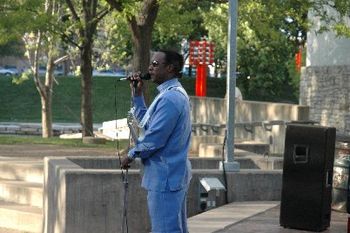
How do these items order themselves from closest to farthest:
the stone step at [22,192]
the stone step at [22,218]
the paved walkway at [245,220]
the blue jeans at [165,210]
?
1. the blue jeans at [165,210]
2. the paved walkway at [245,220]
3. the stone step at [22,218]
4. the stone step at [22,192]

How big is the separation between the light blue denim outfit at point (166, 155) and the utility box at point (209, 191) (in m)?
4.01

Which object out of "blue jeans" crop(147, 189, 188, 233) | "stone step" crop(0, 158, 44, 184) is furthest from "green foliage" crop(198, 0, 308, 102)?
"blue jeans" crop(147, 189, 188, 233)

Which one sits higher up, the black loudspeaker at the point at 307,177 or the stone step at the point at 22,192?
the black loudspeaker at the point at 307,177

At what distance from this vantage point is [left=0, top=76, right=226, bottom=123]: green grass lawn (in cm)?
5419

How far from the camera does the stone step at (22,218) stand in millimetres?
11766

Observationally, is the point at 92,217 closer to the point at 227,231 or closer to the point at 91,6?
the point at 227,231

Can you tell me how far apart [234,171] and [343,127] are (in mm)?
13070

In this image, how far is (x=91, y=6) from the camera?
25625 mm

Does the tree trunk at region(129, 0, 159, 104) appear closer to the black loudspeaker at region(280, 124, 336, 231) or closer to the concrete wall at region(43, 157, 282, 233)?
the concrete wall at region(43, 157, 282, 233)

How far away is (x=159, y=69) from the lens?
6.11m

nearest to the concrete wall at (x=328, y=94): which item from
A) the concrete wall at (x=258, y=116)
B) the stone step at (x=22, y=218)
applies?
the concrete wall at (x=258, y=116)

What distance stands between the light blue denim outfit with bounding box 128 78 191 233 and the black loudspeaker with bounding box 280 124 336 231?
3003 mm

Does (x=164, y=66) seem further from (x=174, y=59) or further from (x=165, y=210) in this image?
(x=165, y=210)

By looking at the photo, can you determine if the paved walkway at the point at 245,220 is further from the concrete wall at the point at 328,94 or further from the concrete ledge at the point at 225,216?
the concrete wall at the point at 328,94
